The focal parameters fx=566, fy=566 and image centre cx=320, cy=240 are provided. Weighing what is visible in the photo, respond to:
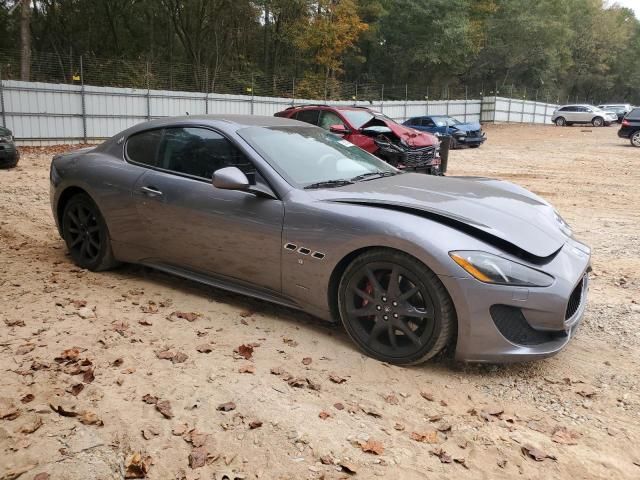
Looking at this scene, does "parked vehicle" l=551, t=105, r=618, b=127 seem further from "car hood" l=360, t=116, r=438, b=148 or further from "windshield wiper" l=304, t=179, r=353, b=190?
"windshield wiper" l=304, t=179, r=353, b=190

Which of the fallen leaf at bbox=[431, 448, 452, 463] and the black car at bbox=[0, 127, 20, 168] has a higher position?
the black car at bbox=[0, 127, 20, 168]

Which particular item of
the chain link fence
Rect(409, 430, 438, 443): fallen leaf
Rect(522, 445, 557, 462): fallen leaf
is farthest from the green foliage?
Rect(522, 445, 557, 462): fallen leaf

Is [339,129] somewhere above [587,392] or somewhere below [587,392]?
above

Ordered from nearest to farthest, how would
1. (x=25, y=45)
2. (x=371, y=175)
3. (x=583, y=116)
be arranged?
(x=371, y=175), (x=25, y=45), (x=583, y=116)

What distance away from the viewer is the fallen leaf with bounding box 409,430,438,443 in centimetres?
274

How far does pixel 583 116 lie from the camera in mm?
37281

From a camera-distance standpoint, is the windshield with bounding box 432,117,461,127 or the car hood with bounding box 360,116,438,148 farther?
the windshield with bounding box 432,117,461,127

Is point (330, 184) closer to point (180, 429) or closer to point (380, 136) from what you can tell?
point (180, 429)

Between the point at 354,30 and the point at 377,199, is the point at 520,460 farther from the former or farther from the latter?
the point at 354,30

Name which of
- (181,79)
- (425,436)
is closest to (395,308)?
(425,436)

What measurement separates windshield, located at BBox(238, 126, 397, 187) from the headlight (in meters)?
1.31

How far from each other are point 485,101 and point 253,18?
16917 mm

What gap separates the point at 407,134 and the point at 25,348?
9.90 m

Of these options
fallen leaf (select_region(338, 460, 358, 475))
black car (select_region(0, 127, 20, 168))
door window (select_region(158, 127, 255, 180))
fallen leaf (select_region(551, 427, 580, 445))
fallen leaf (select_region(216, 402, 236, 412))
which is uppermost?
door window (select_region(158, 127, 255, 180))
